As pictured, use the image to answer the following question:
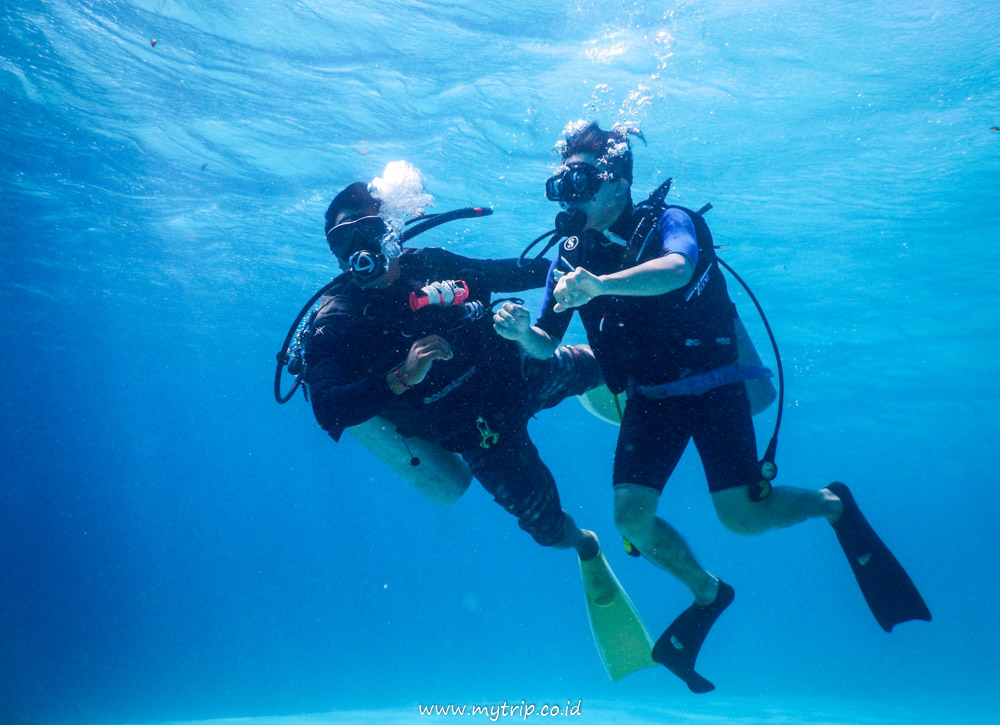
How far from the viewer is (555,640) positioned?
251 ft

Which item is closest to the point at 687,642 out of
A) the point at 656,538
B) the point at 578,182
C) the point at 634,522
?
the point at 656,538

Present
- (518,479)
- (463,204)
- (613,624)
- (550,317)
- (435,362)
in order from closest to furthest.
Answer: (550,317), (435,362), (518,479), (613,624), (463,204)

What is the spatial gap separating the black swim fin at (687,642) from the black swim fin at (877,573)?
37.7 inches

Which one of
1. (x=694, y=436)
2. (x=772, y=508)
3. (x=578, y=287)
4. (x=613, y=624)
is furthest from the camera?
(x=613, y=624)

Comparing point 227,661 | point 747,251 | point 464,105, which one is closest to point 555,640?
point 227,661

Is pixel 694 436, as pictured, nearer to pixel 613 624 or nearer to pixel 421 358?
pixel 421 358

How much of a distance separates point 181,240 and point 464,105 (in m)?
11.7

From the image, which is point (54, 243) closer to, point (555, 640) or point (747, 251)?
point (747, 251)

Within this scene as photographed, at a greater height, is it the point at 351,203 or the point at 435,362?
the point at 351,203

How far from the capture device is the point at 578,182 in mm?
4793

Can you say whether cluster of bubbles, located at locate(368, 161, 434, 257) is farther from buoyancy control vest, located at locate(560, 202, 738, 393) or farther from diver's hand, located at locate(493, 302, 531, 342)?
buoyancy control vest, located at locate(560, 202, 738, 393)

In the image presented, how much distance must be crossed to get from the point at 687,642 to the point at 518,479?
199cm

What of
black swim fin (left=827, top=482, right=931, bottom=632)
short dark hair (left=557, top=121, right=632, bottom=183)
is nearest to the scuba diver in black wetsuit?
short dark hair (left=557, top=121, right=632, bottom=183)

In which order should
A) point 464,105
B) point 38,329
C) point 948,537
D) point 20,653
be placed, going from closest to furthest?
point 464,105
point 38,329
point 20,653
point 948,537
